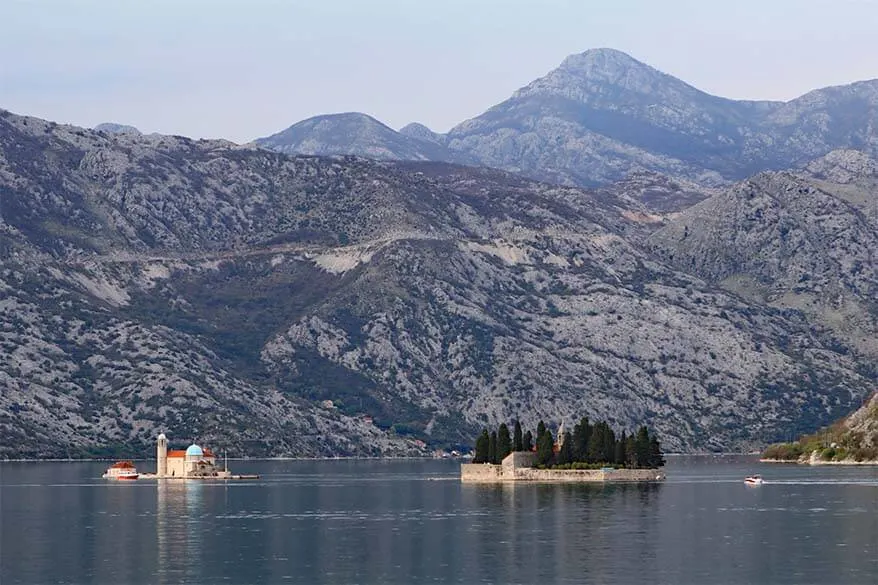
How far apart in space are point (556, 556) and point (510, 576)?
14.3m

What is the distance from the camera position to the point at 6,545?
17638 cm

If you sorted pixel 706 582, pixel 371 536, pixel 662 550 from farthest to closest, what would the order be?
pixel 371 536 < pixel 662 550 < pixel 706 582

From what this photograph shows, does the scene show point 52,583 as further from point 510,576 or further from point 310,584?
point 510,576

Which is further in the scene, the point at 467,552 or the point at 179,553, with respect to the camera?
the point at 179,553

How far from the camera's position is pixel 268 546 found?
17475cm

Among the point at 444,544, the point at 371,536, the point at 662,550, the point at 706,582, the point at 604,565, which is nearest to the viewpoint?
the point at 706,582

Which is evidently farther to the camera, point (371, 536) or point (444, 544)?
point (371, 536)

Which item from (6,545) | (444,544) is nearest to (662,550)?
(444,544)

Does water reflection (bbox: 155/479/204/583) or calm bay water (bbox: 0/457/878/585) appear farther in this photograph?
water reflection (bbox: 155/479/204/583)

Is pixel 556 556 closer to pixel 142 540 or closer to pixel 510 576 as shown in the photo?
pixel 510 576

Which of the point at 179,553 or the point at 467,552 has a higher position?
the point at 179,553

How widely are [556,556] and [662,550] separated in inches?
426

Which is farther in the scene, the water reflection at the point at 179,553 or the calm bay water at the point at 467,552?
the water reflection at the point at 179,553

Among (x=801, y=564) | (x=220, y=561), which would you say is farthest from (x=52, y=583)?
(x=801, y=564)
